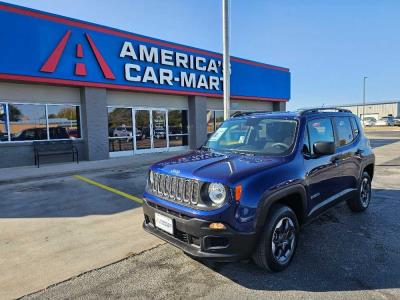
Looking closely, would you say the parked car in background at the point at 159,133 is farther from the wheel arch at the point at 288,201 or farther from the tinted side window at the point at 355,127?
the wheel arch at the point at 288,201

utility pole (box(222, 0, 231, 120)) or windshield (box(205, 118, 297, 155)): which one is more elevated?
utility pole (box(222, 0, 231, 120))

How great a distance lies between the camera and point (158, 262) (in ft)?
12.7

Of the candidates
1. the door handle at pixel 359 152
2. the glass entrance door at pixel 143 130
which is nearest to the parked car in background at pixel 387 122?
the glass entrance door at pixel 143 130

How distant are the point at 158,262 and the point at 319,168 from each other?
8.23 ft

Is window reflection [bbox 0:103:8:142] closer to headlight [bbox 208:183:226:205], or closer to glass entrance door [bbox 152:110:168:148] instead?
glass entrance door [bbox 152:110:168:148]

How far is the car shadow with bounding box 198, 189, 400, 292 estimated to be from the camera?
3.30 m

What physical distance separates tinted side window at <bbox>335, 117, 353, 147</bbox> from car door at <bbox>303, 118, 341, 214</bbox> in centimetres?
25

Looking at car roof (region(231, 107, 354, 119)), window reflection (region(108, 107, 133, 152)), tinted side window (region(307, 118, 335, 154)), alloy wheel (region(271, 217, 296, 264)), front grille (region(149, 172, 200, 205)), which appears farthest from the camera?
window reflection (region(108, 107, 133, 152))

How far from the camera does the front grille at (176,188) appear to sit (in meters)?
3.33

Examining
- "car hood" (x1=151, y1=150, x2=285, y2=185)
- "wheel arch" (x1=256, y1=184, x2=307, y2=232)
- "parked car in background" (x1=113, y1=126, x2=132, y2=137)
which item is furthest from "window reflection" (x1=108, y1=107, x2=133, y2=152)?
"wheel arch" (x1=256, y1=184, x2=307, y2=232)

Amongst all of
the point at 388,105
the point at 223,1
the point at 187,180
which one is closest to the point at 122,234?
the point at 187,180

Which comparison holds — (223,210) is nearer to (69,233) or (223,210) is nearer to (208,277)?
(208,277)

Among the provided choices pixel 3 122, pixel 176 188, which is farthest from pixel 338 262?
pixel 3 122

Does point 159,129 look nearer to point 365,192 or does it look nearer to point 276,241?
point 365,192
